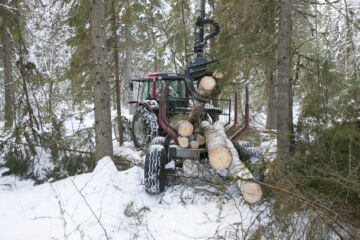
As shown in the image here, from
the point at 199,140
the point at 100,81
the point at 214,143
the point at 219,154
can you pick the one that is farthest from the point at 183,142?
the point at 100,81

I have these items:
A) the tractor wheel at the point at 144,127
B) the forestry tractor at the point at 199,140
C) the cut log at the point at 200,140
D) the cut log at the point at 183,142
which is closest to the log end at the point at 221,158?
the forestry tractor at the point at 199,140

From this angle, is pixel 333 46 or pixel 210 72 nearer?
pixel 210 72

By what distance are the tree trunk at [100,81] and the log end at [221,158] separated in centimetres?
235

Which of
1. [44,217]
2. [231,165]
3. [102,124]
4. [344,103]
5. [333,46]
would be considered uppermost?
[333,46]

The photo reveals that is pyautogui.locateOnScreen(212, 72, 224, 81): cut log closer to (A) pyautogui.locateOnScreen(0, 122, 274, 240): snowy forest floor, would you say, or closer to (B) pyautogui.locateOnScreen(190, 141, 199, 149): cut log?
(A) pyautogui.locateOnScreen(0, 122, 274, 240): snowy forest floor

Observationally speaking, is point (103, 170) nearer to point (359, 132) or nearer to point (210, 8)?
point (359, 132)

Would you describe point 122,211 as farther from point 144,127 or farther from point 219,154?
point 144,127

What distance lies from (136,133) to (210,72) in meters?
3.73

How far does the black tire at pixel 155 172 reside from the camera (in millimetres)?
3898

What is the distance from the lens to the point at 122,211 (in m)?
3.44

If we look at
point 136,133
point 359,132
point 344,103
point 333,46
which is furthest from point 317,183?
point 136,133

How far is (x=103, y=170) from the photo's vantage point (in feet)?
14.4

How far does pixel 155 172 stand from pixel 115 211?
82 cm

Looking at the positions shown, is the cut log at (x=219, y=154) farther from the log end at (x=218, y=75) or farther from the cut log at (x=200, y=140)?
the log end at (x=218, y=75)
